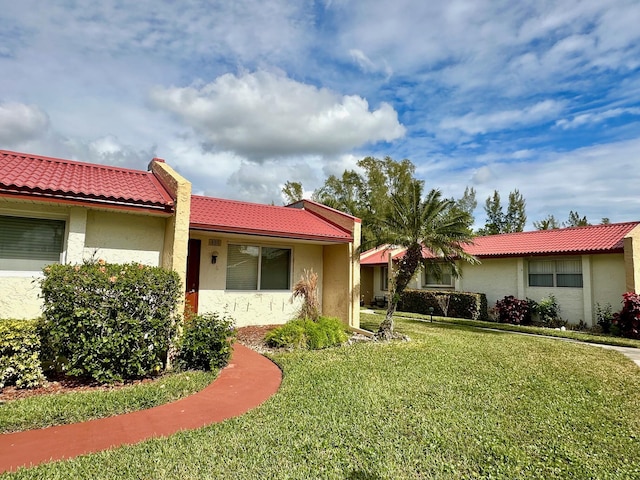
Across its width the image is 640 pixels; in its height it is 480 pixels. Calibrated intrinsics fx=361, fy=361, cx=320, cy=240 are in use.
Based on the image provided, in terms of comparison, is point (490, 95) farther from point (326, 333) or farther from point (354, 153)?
point (354, 153)

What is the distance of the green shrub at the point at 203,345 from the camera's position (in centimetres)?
750

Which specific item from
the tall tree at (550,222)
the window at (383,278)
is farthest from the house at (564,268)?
the tall tree at (550,222)

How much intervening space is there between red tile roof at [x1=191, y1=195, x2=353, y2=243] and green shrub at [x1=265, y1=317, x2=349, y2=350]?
10.1 feet

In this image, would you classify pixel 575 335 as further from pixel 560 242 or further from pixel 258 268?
pixel 258 268

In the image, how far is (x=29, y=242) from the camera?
8.09 m

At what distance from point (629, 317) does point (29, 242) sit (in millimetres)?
19311

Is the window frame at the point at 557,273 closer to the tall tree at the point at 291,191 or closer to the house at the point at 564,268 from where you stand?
the house at the point at 564,268

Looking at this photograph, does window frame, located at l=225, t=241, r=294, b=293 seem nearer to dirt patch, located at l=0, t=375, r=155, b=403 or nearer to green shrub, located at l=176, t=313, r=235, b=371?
green shrub, located at l=176, t=313, r=235, b=371

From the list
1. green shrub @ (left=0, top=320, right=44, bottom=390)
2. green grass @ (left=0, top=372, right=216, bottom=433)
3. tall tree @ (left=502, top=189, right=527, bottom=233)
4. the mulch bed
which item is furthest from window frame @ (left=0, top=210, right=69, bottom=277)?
tall tree @ (left=502, top=189, right=527, bottom=233)

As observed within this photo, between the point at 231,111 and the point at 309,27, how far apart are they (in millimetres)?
7499

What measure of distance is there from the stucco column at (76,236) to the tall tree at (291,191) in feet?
120

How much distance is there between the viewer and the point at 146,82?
11906mm

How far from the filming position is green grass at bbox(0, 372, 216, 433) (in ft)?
15.9

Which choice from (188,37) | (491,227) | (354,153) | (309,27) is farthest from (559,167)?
(491,227)
